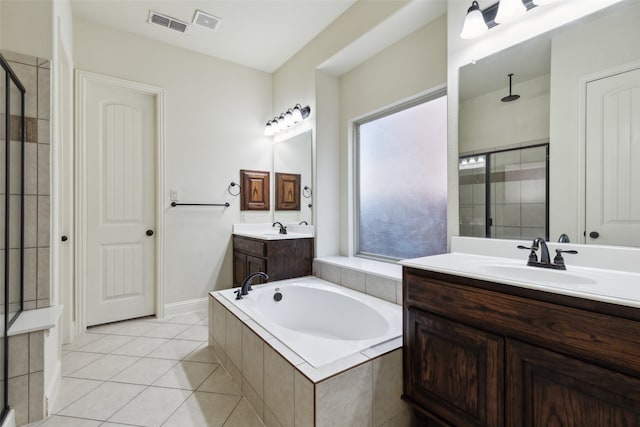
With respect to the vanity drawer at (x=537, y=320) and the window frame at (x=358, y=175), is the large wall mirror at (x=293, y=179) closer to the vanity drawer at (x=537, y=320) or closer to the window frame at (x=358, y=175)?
the window frame at (x=358, y=175)

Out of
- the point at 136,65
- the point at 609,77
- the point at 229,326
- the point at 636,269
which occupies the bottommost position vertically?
the point at 229,326

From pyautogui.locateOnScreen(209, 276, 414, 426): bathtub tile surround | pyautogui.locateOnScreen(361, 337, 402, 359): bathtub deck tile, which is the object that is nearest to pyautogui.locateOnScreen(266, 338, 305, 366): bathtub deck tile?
pyautogui.locateOnScreen(209, 276, 414, 426): bathtub tile surround

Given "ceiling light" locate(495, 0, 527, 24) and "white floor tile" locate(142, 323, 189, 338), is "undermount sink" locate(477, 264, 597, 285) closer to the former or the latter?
A: "ceiling light" locate(495, 0, 527, 24)

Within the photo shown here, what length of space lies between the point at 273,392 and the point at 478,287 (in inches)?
40.8

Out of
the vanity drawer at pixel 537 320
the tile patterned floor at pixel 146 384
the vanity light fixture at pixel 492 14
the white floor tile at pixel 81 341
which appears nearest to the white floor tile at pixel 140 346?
the tile patterned floor at pixel 146 384

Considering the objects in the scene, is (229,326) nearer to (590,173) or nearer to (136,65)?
(590,173)

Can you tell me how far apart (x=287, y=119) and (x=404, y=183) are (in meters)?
1.44

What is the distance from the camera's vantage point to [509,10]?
148cm

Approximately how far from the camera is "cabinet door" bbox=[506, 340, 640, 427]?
844 millimetres

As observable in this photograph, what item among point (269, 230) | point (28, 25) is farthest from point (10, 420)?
point (269, 230)

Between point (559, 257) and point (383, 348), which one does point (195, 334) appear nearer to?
point (383, 348)

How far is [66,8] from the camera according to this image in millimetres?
2203

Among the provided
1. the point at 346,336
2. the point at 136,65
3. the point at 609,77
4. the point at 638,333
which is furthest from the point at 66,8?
the point at 638,333

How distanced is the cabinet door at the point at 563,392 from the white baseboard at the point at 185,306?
2865 millimetres
